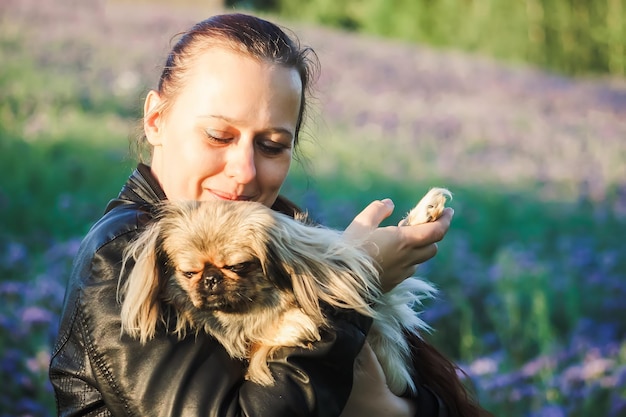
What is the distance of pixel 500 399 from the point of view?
18.1 ft

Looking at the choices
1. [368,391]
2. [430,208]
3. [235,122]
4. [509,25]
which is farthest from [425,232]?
[509,25]

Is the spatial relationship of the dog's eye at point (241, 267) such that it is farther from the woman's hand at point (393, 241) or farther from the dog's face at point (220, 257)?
the woman's hand at point (393, 241)

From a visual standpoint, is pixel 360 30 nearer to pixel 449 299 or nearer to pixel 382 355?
pixel 449 299

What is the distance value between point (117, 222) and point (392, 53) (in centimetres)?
890

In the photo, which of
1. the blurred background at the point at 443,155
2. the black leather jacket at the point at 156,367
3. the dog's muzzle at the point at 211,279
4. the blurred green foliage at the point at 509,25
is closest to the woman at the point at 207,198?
the black leather jacket at the point at 156,367

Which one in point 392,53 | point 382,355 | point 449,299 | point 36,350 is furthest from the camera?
point 392,53

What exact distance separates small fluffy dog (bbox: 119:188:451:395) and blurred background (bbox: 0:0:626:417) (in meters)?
1.77

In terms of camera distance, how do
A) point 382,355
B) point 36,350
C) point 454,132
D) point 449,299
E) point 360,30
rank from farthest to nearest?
point 360,30 → point 454,132 → point 449,299 → point 36,350 → point 382,355

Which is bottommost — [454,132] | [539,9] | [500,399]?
[500,399]

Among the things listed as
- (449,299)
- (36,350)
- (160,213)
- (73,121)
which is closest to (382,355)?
(160,213)

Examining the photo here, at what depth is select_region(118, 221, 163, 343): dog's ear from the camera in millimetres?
1929

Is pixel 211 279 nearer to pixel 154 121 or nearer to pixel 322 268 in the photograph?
pixel 322 268

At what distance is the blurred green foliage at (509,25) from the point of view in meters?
10.8

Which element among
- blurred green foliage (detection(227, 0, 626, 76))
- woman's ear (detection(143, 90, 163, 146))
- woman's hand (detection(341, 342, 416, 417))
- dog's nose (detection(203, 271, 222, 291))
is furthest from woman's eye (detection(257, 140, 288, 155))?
blurred green foliage (detection(227, 0, 626, 76))
